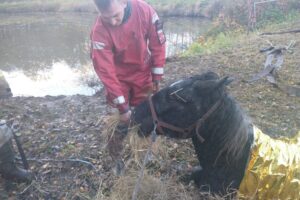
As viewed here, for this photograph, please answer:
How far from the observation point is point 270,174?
2164 millimetres

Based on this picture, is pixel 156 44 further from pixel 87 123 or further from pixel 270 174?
pixel 87 123

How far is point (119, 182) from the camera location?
8.44ft

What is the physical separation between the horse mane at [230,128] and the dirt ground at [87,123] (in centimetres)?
99

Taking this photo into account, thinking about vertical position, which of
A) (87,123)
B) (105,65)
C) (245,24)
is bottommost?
(87,123)

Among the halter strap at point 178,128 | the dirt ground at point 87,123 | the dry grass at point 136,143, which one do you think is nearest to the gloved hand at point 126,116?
the dry grass at point 136,143

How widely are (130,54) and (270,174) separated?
62.7 inches

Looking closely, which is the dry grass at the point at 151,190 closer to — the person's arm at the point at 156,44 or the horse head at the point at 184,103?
the horse head at the point at 184,103

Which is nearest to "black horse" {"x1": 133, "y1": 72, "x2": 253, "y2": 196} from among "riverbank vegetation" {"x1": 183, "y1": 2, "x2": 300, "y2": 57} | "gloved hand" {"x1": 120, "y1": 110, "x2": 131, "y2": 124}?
"gloved hand" {"x1": 120, "y1": 110, "x2": 131, "y2": 124}

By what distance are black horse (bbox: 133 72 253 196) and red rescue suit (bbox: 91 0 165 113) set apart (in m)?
0.51

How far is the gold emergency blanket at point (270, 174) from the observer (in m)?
2.15

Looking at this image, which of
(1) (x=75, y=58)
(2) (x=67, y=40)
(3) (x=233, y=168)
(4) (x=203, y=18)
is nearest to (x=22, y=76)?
(1) (x=75, y=58)

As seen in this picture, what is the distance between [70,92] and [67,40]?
266 inches

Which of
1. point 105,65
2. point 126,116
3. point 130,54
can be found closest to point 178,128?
point 126,116

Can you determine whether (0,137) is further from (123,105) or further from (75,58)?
(75,58)
